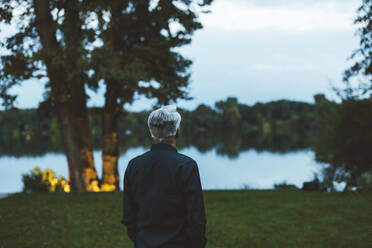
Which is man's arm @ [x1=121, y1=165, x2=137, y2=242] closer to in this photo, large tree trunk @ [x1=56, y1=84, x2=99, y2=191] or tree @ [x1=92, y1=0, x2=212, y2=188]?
tree @ [x1=92, y1=0, x2=212, y2=188]

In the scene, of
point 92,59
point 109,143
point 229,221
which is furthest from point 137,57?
point 229,221

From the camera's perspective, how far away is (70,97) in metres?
13.7

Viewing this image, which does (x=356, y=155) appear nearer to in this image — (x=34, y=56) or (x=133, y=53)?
(x=133, y=53)

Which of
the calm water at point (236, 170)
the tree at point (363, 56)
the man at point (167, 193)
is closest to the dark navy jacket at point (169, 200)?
the man at point (167, 193)

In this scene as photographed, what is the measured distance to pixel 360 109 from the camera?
1856cm

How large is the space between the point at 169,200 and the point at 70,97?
39.5 ft

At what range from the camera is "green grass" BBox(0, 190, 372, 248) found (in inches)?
274

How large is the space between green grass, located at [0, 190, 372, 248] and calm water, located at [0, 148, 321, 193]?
44.7 feet

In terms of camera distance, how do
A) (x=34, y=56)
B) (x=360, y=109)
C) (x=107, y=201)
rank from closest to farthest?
(x=107, y=201) → (x=34, y=56) → (x=360, y=109)

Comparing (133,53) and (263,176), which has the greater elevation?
(133,53)

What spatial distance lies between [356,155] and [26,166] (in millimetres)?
30846

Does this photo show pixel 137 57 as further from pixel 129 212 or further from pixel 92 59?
pixel 129 212

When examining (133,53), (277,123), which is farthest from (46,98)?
(277,123)

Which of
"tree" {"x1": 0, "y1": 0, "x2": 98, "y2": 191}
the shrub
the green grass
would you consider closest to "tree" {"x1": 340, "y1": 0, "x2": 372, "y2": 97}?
the green grass
